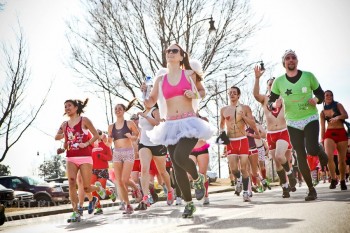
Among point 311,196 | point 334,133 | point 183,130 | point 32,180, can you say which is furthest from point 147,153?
point 32,180

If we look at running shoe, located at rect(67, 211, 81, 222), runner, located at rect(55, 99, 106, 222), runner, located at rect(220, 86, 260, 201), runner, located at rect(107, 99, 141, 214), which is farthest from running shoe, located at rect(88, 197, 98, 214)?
runner, located at rect(220, 86, 260, 201)

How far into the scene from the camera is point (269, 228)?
→ 4.47 meters

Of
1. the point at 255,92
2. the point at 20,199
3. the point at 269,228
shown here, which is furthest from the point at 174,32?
the point at 269,228

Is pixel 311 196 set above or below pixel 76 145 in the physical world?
below

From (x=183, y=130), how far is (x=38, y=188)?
63.0ft

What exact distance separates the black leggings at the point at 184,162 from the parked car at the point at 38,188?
724 inches

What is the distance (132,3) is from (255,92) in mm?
14703

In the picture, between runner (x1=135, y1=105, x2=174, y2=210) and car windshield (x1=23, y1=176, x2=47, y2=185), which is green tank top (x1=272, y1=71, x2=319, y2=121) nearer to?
runner (x1=135, y1=105, x2=174, y2=210)

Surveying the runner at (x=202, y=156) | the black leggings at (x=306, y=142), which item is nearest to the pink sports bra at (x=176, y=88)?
the black leggings at (x=306, y=142)

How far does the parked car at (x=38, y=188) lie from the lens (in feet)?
77.3

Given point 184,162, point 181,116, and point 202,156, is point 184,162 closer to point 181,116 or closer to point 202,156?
point 181,116

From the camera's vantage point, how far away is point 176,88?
6340 mm

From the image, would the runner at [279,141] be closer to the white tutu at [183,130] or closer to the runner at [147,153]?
the runner at [147,153]

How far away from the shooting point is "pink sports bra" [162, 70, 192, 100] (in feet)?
20.8
